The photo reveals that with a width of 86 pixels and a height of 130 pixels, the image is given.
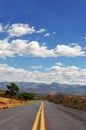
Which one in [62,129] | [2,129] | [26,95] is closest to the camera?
[2,129]

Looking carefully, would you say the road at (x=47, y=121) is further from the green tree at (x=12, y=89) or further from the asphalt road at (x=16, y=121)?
the green tree at (x=12, y=89)

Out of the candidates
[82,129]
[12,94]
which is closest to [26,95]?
[12,94]

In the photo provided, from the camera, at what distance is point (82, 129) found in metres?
14.2

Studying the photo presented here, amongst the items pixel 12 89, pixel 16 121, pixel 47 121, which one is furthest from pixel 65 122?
pixel 12 89

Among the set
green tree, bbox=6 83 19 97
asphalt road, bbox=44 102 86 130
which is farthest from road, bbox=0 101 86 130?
green tree, bbox=6 83 19 97

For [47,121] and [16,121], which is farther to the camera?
[47,121]

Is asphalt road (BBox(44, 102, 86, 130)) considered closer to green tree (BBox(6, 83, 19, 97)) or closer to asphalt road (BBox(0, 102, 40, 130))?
asphalt road (BBox(0, 102, 40, 130))

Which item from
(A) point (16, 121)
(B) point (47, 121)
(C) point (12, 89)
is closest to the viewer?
Answer: (A) point (16, 121)

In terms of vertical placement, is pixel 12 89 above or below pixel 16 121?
above

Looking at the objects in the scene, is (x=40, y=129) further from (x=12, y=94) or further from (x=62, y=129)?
(x=12, y=94)

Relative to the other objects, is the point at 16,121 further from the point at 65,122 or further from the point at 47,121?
the point at 65,122

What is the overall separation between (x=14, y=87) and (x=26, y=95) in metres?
23.5

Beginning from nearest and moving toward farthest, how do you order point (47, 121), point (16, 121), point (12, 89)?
point (16, 121) → point (47, 121) → point (12, 89)

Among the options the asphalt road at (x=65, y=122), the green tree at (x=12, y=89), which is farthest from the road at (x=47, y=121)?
the green tree at (x=12, y=89)
